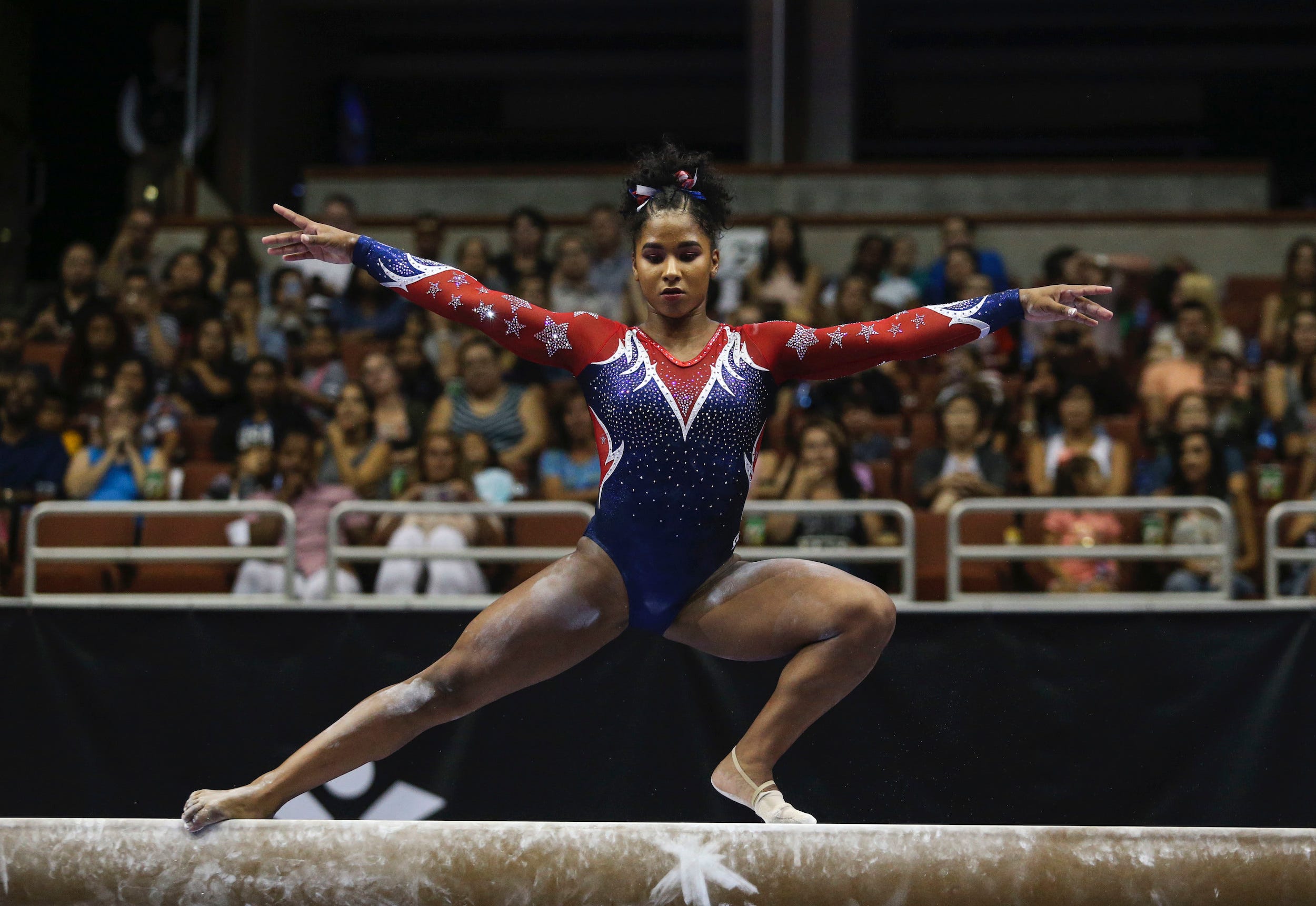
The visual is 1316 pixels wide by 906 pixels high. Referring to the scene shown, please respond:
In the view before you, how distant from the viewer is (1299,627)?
5.04 m

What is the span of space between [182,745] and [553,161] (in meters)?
11.2

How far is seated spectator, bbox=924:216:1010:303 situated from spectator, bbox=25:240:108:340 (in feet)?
17.3

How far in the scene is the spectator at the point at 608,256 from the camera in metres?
8.63

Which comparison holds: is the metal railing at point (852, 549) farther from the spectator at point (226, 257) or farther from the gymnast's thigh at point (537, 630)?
the spectator at point (226, 257)

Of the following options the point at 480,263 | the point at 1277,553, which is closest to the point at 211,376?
the point at 480,263

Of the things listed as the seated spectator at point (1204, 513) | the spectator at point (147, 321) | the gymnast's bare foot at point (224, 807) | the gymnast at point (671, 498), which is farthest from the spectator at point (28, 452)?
the seated spectator at point (1204, 513)

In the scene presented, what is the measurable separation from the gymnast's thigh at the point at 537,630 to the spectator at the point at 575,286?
16.4 feet

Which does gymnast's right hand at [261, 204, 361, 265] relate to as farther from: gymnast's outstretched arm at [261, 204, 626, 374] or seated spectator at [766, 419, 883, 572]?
seated spectator at [766, 419, 883, 572]

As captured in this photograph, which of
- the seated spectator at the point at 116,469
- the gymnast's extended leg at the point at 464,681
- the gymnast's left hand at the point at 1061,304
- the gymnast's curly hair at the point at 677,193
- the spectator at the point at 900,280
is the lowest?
the gymnast's extended leg at the point at 464,681

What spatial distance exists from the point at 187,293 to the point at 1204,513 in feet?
20.1

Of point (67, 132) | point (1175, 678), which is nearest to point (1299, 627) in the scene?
point (1175, 678)

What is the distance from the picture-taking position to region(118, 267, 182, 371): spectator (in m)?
8.27

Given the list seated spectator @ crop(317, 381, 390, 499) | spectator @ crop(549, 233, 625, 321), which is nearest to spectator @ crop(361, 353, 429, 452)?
seated spectator @ crop(317, 381, 390, 499)

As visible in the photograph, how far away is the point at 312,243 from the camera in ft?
11.7
